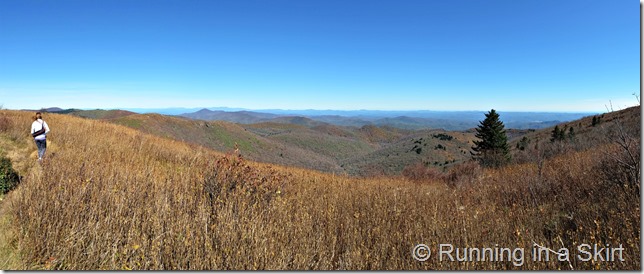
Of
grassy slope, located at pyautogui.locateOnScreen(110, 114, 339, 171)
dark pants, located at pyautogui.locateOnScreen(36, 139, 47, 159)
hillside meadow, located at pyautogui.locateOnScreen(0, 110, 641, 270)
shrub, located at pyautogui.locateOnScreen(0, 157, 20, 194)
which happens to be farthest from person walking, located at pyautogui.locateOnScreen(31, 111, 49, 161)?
grassy slope, located at pyautogui.locateOnScreen(110, 114, 339, 171)

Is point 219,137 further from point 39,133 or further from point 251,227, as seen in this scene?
point 251,227

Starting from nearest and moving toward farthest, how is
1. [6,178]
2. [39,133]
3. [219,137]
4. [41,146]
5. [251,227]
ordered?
1. [251,227]
2. [6,178]
3. [39,133]
4. [41,146]
5. [219,137]

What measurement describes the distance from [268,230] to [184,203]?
152cm

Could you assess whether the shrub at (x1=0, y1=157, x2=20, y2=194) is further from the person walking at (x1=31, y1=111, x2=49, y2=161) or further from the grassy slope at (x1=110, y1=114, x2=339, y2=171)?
the grassy slope at (x1=110, y1=114, x2=339, y2=171)

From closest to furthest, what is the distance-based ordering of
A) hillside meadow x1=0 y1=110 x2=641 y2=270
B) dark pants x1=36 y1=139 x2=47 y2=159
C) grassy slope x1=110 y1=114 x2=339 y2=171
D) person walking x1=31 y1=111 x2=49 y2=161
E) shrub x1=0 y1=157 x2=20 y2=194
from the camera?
hillside meadow x1=0 y1=110 x2=641 y2=270
shrub x1=0 y1=157 x2=20 y2=194
person walking x1=31 y1=111 x2=49 y2=161
dark pants x1=36 y1=139 x2=47 y2=159
grassy slope x1=110 y1=114 x2=339 y2=171

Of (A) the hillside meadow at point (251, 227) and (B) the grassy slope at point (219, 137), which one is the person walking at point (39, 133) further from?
(B) the grassy slope at point (219, 137)

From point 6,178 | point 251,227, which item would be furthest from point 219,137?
point 251,227

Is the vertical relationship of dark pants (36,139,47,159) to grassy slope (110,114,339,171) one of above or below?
above

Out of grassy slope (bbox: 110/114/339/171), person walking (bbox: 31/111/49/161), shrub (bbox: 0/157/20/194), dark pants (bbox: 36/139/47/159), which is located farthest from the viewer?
grassy slope (bbox: 110/114/339/171)

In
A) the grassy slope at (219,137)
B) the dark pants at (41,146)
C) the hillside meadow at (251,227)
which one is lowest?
the grassy slope at (219,137)

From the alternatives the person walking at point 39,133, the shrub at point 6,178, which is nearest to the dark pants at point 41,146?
the person walking at point 39,133

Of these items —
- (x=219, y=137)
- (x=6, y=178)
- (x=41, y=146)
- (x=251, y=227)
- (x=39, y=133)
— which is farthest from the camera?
(x=219, y=137)

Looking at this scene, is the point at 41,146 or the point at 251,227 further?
the point at 41,146

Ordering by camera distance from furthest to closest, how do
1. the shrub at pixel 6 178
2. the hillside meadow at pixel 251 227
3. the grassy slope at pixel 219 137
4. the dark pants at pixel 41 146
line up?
the grassy slope at pixel 219 137
the dark pants at pixel 41 146
the shrub at pixel 6 178
the hillside meadow at pixel 251 227
